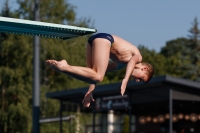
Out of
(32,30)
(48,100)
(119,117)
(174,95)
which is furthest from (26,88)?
(32,30)

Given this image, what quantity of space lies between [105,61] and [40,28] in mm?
883

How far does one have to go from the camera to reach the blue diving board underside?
22.7 ft

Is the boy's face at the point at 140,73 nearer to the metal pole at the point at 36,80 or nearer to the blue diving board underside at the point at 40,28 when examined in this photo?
the blue diving board underside at the point at 40,28

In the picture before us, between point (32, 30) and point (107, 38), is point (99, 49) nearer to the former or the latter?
point (107, 38)

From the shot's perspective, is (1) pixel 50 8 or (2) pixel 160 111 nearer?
(2) pixel 160 111

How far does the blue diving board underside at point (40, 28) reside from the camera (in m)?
6.91

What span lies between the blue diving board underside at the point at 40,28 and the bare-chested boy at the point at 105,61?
9.9 inches

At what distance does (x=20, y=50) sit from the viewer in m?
34.4

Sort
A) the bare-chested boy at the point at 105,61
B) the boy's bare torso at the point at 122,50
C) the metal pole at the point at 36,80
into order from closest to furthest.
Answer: the bare-chested boy at the point at 105,61, the boy's bare torso at the point at 122,50, the metal pole at the point at 36,80

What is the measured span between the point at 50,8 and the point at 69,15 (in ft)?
4.34

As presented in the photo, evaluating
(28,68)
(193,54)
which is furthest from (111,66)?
(193,54)

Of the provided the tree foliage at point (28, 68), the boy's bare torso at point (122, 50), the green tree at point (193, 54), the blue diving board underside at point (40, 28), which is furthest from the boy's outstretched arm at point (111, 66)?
the green tree at point (193, 54)

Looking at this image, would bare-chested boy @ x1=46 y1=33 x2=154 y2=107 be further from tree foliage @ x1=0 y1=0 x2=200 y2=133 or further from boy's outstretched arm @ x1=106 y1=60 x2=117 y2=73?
tree foliage @ x1=0 y1=0 x2=200 y2=133

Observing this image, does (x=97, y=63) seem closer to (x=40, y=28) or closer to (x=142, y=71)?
(x=142, y=71)
